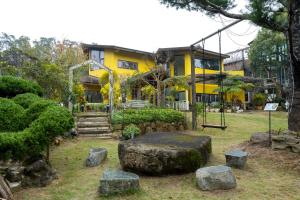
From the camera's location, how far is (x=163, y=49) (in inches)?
1023

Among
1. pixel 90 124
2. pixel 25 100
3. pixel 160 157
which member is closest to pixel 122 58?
pixel 90 124

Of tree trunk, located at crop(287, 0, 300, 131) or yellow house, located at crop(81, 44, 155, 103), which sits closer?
tree trunk, located at crop(287, 0, 300, 131)

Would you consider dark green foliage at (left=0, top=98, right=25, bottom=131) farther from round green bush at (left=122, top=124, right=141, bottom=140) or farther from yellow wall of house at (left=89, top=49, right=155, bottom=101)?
yellow wall of house at (left=89, top=49, right=155, bottom=101)

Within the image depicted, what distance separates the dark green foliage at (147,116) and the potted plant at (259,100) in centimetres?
1563

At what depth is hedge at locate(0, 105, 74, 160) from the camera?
17.8 ft

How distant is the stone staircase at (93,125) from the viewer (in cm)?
1246

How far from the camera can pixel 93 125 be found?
13.1 m

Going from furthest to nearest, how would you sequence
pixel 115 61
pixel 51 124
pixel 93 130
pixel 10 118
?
pixel 115 61 < pixel 93 130 < pixel 10 118 < pixel 51 124

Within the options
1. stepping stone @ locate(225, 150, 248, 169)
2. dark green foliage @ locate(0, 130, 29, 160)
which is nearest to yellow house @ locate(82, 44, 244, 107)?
stepping stone @ locate(225, 150, 248, 169)

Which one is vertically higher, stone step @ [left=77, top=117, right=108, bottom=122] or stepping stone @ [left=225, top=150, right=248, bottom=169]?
stone step @ [left=77, top=117, right=108, bottom=122]

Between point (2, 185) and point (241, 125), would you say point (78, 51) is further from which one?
point (2, 185)

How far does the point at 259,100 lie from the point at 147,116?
1761 cm

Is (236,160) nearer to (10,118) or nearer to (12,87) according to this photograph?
(10,118)

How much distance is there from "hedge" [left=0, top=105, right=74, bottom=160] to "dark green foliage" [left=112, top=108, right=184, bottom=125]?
6545 millimetres
